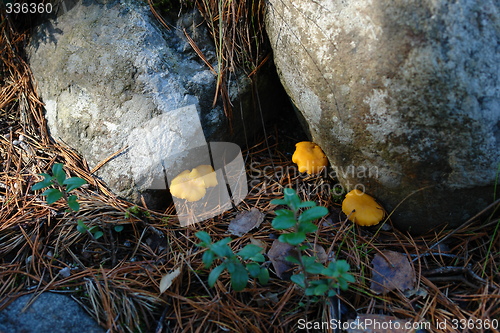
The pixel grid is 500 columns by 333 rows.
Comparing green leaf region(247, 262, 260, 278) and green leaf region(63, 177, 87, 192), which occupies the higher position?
green leaf region(63, 177, 87, 192)

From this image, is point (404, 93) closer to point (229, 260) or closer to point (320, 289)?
point (320, 289)

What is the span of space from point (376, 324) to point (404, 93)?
1.19 metres

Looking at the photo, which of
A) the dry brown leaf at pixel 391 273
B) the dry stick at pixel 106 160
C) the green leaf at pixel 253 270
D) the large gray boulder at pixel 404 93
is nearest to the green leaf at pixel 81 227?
the dry stick at pixel 106 160

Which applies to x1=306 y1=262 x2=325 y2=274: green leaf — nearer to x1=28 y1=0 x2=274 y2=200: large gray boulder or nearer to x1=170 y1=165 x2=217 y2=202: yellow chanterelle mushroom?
x1=170 y1=165 x2=217 y2=202: yellow chanterelle mushroom

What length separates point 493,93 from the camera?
206 cm

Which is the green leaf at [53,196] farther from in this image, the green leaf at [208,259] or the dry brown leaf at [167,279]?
the green leaf at [208,259]

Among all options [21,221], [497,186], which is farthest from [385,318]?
[21,221]

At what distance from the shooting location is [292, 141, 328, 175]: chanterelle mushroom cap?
266 centimetres

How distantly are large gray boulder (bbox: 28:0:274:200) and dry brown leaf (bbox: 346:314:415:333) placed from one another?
1.39 meters

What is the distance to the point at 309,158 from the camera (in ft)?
8.71

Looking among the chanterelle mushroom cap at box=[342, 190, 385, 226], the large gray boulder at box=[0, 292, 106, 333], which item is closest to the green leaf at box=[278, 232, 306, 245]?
the chanterelle mushroom cap at box=[342, 190, 385, 226]

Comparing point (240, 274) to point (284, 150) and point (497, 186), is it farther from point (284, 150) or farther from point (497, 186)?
point (497, 186)

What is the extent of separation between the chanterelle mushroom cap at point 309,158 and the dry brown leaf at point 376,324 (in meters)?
0.98

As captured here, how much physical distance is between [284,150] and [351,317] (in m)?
1.29
